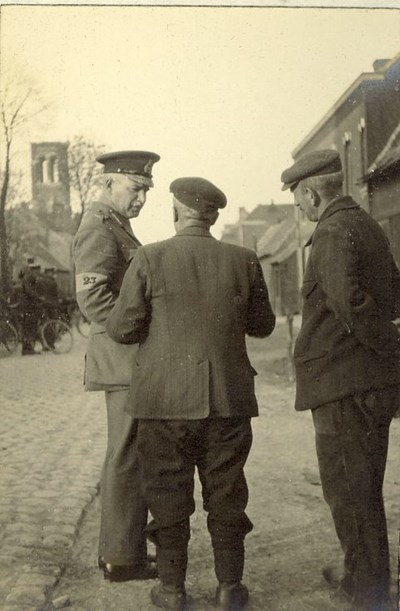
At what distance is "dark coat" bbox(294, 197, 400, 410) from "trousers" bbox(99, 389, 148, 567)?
0.82 m

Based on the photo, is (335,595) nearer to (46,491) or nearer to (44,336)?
(46,491)

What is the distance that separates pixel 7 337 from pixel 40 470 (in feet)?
3.03

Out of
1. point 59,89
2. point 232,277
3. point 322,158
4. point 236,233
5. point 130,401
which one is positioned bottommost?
point 130,401

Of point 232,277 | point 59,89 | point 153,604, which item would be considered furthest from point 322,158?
point 153,604

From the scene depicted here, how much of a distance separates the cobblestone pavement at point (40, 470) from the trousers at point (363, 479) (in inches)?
51.7

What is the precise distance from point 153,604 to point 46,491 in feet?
4.45

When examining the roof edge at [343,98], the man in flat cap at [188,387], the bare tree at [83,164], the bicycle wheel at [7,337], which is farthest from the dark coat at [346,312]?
the bicycle wheel at [7,337]

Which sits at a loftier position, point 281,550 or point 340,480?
point 340,480

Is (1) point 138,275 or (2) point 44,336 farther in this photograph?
(2) point 44,336

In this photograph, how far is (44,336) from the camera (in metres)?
4.71

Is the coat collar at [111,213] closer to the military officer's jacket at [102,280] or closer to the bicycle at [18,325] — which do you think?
the military officer's jacket at [102,280]

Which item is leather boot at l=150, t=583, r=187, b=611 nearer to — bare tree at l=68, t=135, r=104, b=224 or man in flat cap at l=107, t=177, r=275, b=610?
man in flat cap at l=107, t=177, r=275, b=610

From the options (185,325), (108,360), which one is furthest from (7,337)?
(185,325)

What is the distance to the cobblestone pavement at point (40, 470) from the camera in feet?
9.61
